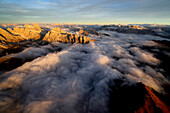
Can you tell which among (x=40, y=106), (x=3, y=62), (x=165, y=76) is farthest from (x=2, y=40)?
(x=165, y=76)

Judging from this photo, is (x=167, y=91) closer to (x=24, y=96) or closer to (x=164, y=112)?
(x=164, y=112)

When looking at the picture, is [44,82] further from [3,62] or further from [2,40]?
[2,40]

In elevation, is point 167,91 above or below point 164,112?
below

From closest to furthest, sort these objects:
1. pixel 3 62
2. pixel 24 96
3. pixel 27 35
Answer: pixel 24 96, pixel 3 62, pixel 27 35

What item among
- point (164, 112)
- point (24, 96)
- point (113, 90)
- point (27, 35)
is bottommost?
point (24, 96)

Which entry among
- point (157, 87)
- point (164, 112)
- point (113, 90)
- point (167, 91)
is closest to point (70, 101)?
point (113, 90)

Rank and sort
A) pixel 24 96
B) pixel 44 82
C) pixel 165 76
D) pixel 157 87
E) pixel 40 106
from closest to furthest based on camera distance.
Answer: pixel 40 106 → pixel 24 96 → pixel 157 87 → pixel 44 82 → pixel 165 76

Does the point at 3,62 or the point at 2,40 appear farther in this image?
the point at 2,40

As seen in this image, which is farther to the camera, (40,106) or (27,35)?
(27,35)

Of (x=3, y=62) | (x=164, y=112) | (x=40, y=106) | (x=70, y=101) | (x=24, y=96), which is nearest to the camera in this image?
(x=164, y=112)
